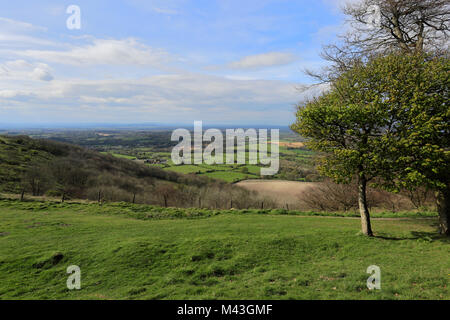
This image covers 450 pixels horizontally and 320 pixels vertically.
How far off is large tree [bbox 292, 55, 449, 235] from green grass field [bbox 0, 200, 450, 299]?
3515mm

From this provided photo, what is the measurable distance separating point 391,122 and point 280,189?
44.7 m

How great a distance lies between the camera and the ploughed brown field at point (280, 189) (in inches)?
1821

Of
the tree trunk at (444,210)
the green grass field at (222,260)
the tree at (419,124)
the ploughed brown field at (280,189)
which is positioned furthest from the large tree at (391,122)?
the ploughed brown field at (280,189)

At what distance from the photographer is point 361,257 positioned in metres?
10.9

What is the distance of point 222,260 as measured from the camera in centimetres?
1090

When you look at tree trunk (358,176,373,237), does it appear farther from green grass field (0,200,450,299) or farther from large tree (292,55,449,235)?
green grass field (0,200,450,299)

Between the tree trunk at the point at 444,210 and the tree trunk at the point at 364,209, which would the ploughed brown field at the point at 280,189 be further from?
the tree trunk at the point at 364,209

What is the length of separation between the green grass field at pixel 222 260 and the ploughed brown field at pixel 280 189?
29.2 meters

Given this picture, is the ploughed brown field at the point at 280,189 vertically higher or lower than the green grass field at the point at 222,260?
lower

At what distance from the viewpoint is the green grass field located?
314 inches

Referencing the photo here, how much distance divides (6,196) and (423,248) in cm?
3636

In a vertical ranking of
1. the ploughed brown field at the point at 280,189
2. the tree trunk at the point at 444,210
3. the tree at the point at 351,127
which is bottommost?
the ploughed brown field at the point at 280,189
